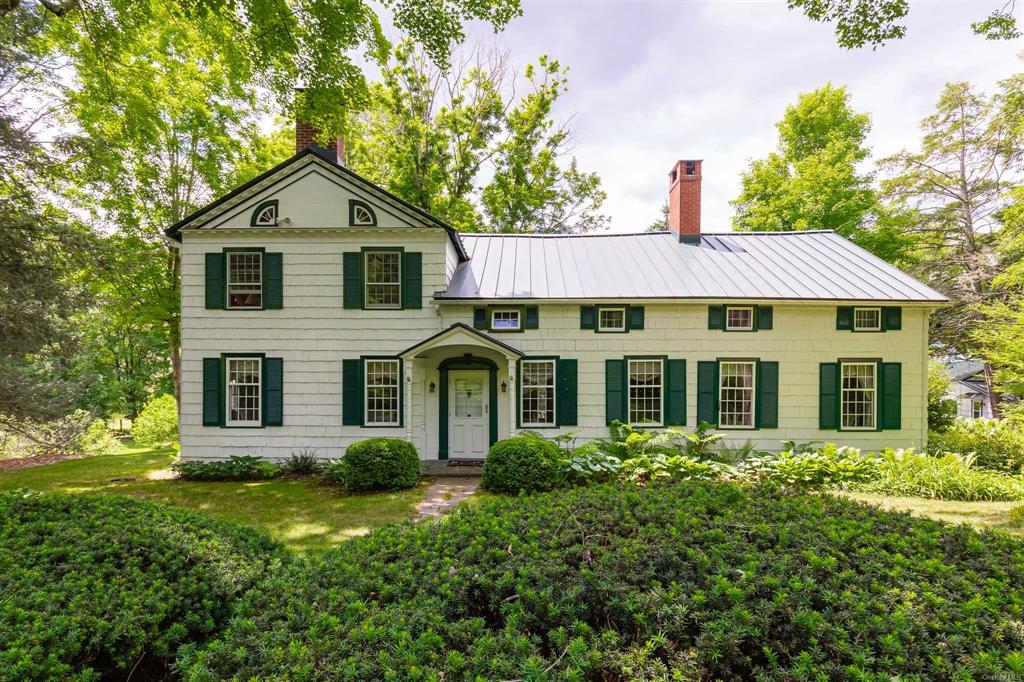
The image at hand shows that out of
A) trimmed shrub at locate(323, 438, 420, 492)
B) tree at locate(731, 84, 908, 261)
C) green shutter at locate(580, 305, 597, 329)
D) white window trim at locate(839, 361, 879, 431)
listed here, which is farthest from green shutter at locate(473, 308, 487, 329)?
tree at locate(731, 84, 908, 261)

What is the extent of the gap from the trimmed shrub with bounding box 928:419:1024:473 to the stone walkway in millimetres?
11354

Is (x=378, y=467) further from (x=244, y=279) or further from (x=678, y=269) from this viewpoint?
(x=678, y=269)

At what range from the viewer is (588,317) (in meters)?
11.4

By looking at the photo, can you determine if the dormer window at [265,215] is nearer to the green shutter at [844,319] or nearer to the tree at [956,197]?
the green shutter at [844,319]

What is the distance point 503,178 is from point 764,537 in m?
19.4

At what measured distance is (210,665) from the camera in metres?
2.31

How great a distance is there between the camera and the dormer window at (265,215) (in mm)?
11352

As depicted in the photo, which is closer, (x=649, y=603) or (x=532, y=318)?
(x=649, y=603)

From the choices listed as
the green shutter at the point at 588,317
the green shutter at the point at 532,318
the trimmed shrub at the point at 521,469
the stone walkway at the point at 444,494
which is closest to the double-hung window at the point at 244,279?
the stone walkway at the point at 444,494

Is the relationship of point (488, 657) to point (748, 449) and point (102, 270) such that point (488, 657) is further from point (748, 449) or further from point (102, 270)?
point (102, 270)

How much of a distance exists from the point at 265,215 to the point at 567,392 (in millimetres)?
8945

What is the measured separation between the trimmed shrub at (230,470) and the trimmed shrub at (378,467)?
2.53 meters

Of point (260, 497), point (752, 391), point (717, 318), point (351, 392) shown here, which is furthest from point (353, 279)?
point (752, 391)

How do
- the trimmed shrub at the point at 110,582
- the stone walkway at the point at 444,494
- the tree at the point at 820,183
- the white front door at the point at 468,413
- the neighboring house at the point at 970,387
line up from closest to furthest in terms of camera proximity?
the trimmed shrub at the point at 110,582 < the stone walkway at the point at 444,494 < the white front door at the point at 468,413 < the tree at the point at 820,183 < the neighboring house at the point at 970,387
